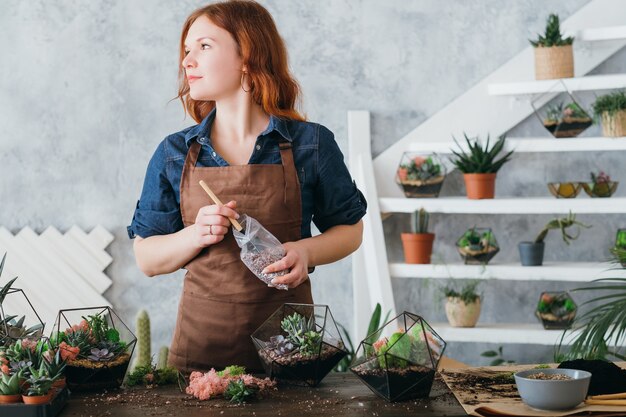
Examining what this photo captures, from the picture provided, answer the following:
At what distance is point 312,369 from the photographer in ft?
6.05

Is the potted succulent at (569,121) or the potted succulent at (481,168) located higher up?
the potted succulent at (569,121)

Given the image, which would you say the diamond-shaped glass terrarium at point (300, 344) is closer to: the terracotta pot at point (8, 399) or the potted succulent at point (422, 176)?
the terracotta pot at point (8, 399)

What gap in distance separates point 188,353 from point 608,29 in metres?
2.48

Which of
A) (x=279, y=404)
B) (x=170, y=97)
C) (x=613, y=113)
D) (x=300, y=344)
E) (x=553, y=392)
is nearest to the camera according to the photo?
(x=553, y=392)

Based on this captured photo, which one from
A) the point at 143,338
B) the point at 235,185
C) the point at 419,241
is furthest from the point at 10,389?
the point at 419,241

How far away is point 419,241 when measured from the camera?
405 cm

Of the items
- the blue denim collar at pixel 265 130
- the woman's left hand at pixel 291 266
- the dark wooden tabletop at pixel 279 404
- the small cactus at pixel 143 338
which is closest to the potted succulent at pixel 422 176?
the small cactus at pixel 143 338

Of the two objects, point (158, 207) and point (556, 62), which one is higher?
point (556, 62)

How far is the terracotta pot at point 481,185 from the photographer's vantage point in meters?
3.95

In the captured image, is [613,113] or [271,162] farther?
[613,113]

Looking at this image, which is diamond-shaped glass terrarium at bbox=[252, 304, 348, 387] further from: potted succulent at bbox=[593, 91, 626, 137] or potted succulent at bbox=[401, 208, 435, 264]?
potted succulent at bbox=[593, 91, 626, 137]

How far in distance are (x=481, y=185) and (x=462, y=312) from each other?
0.57m

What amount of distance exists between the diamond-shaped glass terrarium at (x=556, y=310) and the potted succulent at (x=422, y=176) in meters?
0.67

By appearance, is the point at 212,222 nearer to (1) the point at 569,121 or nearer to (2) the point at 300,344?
(2) the point at 300,344
